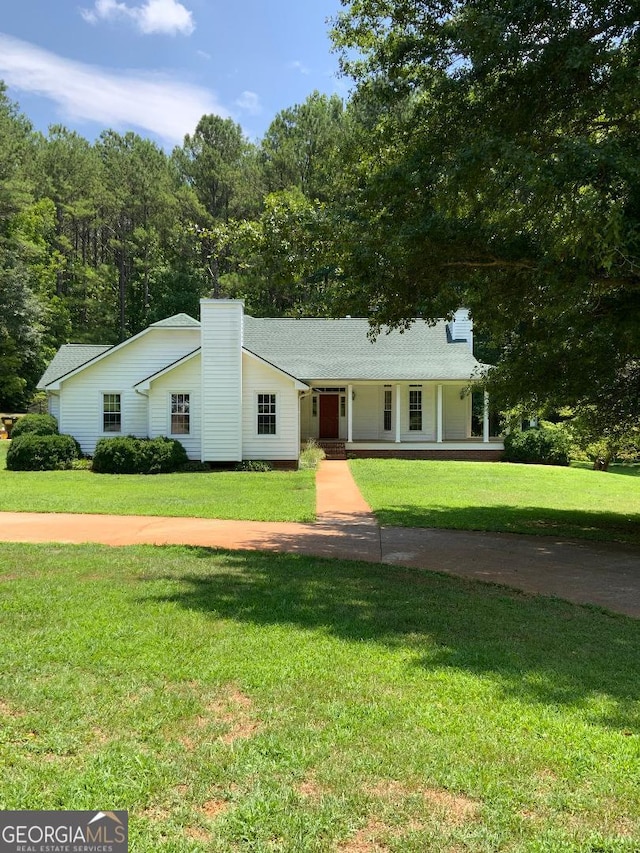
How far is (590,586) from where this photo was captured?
25.2 ft

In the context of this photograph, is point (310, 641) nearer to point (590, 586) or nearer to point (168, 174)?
point (590, 586)

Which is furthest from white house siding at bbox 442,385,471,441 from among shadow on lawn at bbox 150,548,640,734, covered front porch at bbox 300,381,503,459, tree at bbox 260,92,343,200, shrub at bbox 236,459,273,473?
shadow on lawn at bbox 150,548,640,734

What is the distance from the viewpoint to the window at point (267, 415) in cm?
2158

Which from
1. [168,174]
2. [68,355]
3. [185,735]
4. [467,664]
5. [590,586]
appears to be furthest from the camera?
[168,174]

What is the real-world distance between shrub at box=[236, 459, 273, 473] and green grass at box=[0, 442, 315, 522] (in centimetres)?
76

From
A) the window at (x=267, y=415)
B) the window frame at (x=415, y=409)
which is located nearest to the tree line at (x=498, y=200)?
the window at (x=267, y=415)

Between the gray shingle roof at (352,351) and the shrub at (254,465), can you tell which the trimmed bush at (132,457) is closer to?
the shrub at (254,465)

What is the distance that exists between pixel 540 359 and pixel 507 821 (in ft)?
31.4

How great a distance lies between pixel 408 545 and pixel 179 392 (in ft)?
45.2

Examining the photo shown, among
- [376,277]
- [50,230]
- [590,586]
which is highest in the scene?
[50,230]

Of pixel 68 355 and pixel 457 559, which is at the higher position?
pixel 68 355

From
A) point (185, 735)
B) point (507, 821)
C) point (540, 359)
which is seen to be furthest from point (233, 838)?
point (540, 359)

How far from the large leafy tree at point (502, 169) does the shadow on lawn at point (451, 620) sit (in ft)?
11.5

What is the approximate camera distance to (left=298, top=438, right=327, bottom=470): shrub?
21.8 meters
